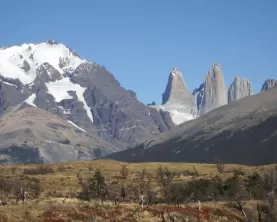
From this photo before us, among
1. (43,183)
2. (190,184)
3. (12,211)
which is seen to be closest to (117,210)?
(12,211)

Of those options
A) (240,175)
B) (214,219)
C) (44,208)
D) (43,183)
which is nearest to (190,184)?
(240,175)

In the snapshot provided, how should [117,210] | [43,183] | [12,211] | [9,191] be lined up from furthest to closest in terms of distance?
[43,183]
[9,191]
[117,210]
[12,211]

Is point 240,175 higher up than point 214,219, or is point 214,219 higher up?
point 240,175

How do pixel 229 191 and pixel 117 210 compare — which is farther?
pixel 229 191

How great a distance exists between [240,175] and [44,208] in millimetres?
99712

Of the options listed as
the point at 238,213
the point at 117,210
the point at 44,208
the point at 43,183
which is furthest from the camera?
the point at 43,183

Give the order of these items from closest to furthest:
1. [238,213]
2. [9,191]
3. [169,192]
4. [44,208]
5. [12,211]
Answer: [12,211], [44,208], [238,213], [9,191], [169,192]

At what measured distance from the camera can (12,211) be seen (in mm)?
62625

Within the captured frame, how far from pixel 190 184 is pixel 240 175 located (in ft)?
85.6

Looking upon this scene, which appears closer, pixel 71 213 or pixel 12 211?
pixel 12 211

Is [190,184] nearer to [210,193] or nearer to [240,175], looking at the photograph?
[210,193]

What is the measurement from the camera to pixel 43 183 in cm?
15388

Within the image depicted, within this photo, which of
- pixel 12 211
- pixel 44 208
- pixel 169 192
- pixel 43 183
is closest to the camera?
pixel 12 211

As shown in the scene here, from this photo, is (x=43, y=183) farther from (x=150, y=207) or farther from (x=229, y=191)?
(x=150, y=207)
